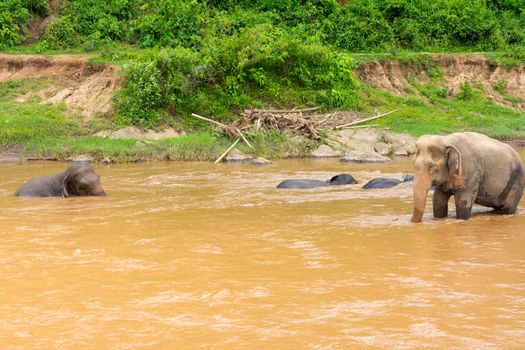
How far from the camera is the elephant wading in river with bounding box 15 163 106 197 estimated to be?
15.0 metres

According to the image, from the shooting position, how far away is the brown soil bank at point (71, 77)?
2502 cm

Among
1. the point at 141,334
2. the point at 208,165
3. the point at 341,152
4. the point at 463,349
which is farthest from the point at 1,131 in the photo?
the point at 463,349

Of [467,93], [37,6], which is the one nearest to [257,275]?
[467,93]

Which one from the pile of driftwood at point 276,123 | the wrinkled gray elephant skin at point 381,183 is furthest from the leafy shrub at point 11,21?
the wrinkled gray elephant skin at point 381,183

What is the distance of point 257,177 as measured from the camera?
18375 mm

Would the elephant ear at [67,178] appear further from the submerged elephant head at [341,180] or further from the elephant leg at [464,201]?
the elephant leg at [464,201]

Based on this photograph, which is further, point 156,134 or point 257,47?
point 257,47

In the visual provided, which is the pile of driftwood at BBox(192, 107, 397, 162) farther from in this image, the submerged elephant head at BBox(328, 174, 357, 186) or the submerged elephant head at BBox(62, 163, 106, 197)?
the submerged elephant head at BBox(62, 163, 106, 197)

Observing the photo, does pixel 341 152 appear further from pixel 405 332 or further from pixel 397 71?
pixel 405 332

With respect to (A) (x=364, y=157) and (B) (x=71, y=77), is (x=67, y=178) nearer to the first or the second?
(A) (x=364, y=157)

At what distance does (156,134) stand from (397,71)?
37.3 feet

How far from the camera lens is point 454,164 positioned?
1113cm

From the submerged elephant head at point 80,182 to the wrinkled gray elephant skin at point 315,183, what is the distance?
3.55 metres

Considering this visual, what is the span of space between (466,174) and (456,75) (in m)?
22.0
